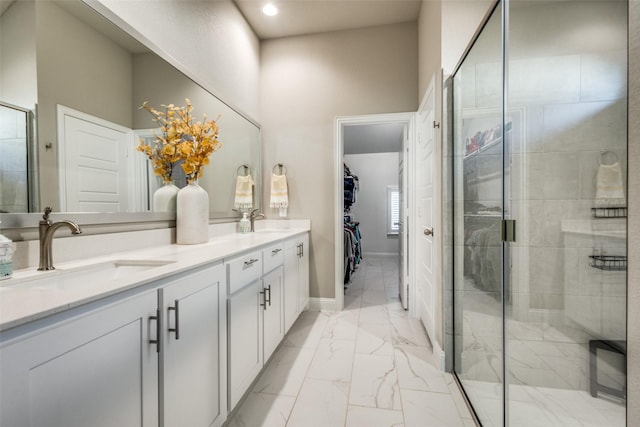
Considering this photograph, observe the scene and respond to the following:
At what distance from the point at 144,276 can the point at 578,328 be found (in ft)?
5.64

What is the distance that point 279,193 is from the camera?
3.17 meters

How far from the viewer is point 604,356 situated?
1.08 m

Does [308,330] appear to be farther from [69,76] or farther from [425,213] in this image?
[69,76]

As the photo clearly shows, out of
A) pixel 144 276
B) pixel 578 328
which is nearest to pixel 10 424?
pixel 144 276

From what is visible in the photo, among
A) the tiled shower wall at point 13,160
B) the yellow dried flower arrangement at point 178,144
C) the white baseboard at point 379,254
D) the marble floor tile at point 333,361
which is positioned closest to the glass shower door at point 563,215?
the marble floor tile at point 333,361

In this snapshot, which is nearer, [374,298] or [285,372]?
[285,372]

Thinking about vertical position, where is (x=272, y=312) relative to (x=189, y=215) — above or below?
below

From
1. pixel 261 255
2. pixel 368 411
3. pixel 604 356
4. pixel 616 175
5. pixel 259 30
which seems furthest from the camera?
pixel 259 30

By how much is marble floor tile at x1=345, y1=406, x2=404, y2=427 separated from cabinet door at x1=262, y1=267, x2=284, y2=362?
61 cm

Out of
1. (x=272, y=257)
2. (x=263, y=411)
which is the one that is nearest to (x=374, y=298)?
(x=272, y=257)

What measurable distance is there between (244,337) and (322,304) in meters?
1.68

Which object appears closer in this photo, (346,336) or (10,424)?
(10,424)

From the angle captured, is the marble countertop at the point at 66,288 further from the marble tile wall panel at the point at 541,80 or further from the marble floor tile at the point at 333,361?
the marble tile wall panel at the point at 541,80

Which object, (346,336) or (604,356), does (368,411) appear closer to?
(346,336)
